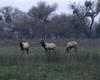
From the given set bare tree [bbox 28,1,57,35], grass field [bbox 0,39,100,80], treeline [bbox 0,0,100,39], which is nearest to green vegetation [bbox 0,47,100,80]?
grass field [bbox 0,39,100,80]

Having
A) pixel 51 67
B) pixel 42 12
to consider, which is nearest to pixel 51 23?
pixel 42 12

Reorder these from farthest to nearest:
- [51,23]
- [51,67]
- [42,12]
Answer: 1. [42,12]
2. [51,23]
3. [51,67]

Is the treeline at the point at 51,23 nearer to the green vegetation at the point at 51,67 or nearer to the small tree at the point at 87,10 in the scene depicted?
the small tree at the point at 87,10

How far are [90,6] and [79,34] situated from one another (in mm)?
8480

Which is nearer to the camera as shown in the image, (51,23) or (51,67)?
(51,67)

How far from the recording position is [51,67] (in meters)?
17.2

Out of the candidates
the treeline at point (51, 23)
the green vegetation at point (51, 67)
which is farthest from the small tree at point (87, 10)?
the green vegetation at point (51, 67)

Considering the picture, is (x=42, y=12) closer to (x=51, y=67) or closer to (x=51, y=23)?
(x=51, y=23)

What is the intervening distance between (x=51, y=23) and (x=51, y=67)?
54472 mm

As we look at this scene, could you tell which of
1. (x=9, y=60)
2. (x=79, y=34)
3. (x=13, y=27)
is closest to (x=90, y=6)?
(x=79, y=34)

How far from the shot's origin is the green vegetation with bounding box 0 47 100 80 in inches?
547

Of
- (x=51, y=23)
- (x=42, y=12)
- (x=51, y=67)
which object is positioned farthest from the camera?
(x=42, y=12)

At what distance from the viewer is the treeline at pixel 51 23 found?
6725 cm

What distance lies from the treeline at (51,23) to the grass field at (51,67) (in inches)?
1729
